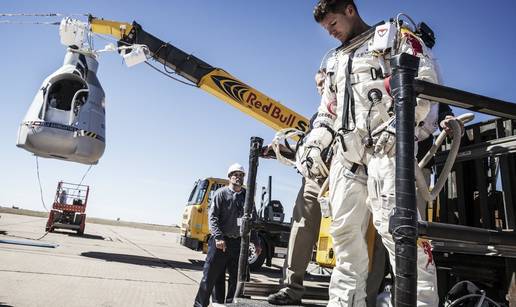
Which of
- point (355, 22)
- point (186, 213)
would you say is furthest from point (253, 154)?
point (186, 213)

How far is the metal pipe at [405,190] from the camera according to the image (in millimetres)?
1197

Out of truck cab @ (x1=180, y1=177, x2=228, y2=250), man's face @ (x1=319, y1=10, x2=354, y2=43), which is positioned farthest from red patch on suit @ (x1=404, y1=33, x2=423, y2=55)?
truck cab @ (x1=180, y1=177, x2=228, y2=250)

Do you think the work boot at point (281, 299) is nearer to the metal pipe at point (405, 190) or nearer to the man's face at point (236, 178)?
the metal pipe at point (405, 190)

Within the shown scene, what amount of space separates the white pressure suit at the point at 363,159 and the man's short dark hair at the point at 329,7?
32 cm

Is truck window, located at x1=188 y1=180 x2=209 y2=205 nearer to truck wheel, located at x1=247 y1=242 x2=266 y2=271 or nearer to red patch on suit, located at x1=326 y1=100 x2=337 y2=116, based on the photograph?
truck wheel, located at x1=247 y1=242 x2=266 y2=271

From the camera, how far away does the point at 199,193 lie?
1159 cm

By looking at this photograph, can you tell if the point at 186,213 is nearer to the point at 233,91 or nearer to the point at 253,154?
the point at 233,91

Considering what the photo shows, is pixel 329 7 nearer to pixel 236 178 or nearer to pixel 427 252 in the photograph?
pixel 427 252

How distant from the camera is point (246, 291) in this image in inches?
117

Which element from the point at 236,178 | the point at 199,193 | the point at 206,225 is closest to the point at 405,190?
the point at 236,178

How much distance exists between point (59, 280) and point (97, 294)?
1101mm

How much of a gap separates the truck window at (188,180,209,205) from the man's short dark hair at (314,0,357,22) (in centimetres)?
927

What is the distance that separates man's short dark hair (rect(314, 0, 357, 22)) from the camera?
2502 mm

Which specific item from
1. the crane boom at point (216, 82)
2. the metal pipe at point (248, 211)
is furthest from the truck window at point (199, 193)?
the metal pipe at point (248, 211)
